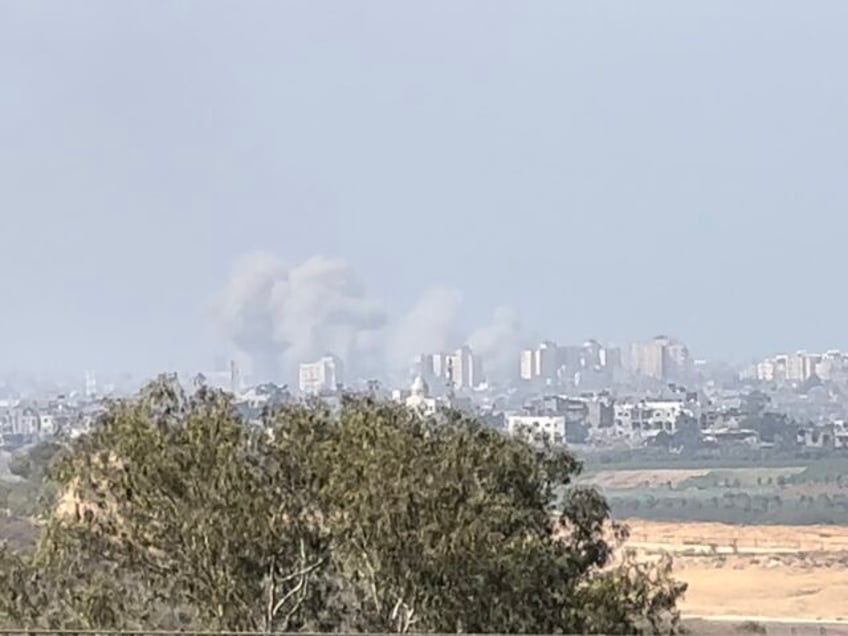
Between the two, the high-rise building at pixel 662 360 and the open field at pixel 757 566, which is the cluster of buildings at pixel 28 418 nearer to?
the open field at pixel 757 566

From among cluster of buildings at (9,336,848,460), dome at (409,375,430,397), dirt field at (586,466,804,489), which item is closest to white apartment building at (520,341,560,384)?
cluster of buildings at (9,336,848,460)

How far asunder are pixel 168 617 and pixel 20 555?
3.94 ft

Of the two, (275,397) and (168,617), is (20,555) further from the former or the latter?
(275,397)

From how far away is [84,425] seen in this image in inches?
377

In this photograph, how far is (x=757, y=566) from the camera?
93.6 feet

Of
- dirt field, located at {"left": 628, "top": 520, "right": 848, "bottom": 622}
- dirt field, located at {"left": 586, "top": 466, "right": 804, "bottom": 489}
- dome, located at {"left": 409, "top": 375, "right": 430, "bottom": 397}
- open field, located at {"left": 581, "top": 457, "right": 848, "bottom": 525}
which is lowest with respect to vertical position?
dirt field, located at {"left": 628, "top": 520, "right": 848, "bottom": 622}

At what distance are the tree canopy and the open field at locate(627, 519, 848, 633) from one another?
9991 mm

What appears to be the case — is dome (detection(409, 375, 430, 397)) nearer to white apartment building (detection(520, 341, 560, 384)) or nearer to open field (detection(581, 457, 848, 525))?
open field (detection(581, 457, 848, 525))

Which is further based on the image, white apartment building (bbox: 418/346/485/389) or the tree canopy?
white apartment building (bbox: 418/346/485/389)

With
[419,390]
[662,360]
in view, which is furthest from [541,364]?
[419,390]

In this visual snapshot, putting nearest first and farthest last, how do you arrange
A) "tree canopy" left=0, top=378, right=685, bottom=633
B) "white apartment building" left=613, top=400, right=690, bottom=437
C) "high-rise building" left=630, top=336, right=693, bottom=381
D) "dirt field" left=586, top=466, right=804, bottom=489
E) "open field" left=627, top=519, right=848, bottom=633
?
"tree canopy" left=0, top=378, right=685, bottom=633 < "open field" left=627, top=519, right=848, bottom=633 < "dirt field" left=586, top=466, right=804, bottom=489 < "white apartment building" left=613, top=400, right=690, bottom=437 < "high-rise building" left=630, top=336, right=693, bottom=381

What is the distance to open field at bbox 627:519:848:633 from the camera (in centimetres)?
2169

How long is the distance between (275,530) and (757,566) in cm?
2103

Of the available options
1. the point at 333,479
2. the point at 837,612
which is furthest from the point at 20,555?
the point at 837,612
